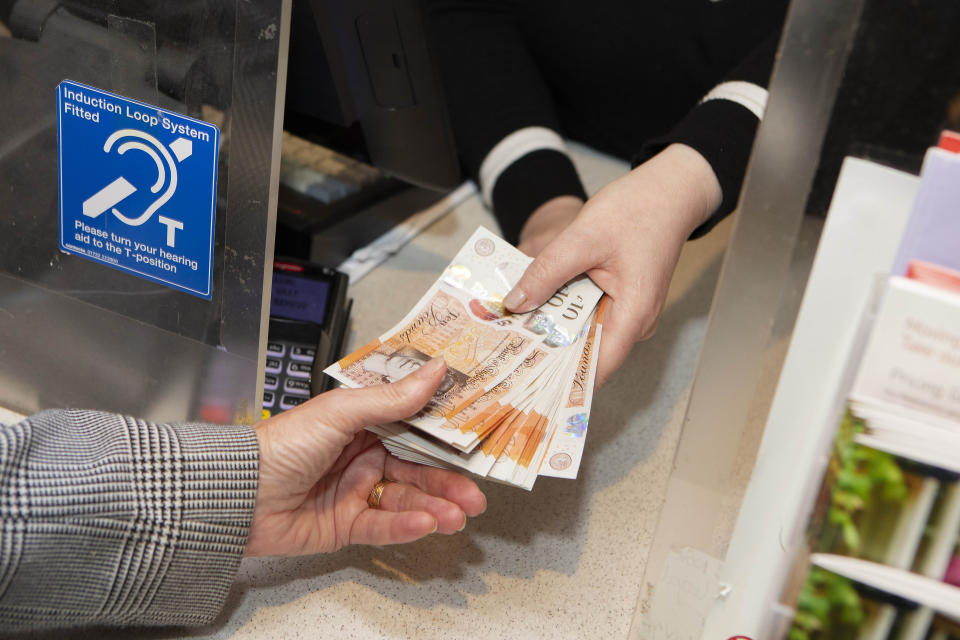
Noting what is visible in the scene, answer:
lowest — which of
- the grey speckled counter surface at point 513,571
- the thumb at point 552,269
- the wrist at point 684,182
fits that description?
the grey speckled counter surface at point 513,571

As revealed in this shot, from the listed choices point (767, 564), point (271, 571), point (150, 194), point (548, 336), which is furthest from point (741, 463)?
point (150, 194)

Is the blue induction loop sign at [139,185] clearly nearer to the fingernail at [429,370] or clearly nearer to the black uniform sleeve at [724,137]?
the fingernail at [429,370]

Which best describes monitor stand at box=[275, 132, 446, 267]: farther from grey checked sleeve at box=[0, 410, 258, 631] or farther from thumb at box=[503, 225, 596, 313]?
grey checked sleeve at box=[0, 410, 258, 631]

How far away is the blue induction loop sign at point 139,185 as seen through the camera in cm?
63

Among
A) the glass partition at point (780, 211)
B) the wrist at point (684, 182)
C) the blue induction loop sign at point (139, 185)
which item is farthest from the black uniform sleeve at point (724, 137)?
the blue induction loop sign at point (139, 185)

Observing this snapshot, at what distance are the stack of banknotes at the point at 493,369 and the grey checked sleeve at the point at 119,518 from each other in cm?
13

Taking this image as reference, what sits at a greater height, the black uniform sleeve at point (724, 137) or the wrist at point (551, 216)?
the black uniform sleeve at point (724, 137)

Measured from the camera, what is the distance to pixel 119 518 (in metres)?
0.53

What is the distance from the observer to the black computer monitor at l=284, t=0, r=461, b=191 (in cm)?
78

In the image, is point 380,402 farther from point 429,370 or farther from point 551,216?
point 551,216

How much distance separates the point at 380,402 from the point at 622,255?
0.97 ft

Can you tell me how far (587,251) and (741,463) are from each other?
286 millimetres

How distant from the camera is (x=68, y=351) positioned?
752 millimetres

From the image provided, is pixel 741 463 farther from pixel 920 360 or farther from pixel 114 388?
pixel 114 388
